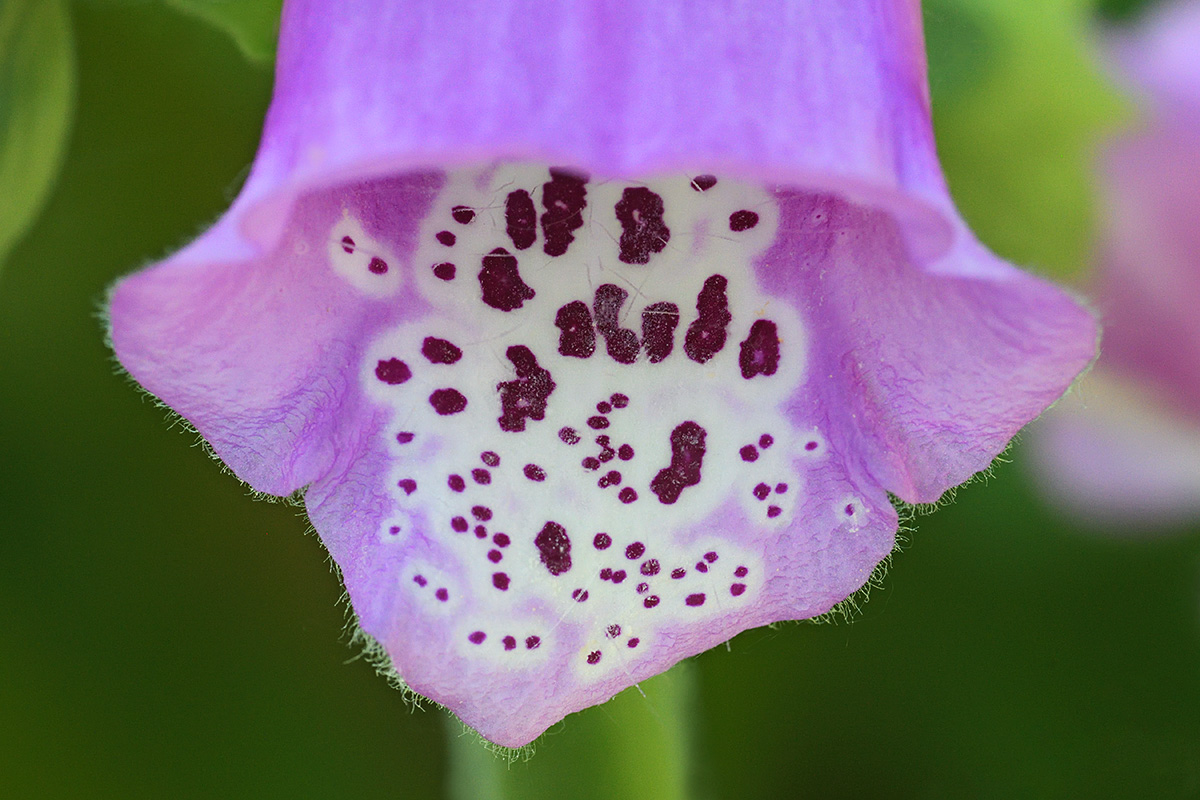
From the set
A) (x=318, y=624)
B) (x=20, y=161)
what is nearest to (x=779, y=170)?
(x=20, y=161)

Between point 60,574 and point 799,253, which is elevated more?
point 799,253

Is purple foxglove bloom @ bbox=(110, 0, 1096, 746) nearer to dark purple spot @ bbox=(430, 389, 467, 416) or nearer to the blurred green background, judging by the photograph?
dark purple spot @ bbox=(430, 389, 467, 416)

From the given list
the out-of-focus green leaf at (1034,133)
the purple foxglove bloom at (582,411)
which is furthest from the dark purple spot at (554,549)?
the out-of-focus green leaf at (1034,133)

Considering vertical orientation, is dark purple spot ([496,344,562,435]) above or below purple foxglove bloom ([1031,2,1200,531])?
above

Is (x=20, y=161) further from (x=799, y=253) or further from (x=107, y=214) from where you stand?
(x=799, y=253)

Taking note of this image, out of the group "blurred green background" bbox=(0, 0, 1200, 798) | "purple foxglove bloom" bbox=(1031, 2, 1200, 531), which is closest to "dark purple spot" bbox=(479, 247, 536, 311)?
"purple foxglove bloom" bbox=(1031, 2, 1200, 531)
